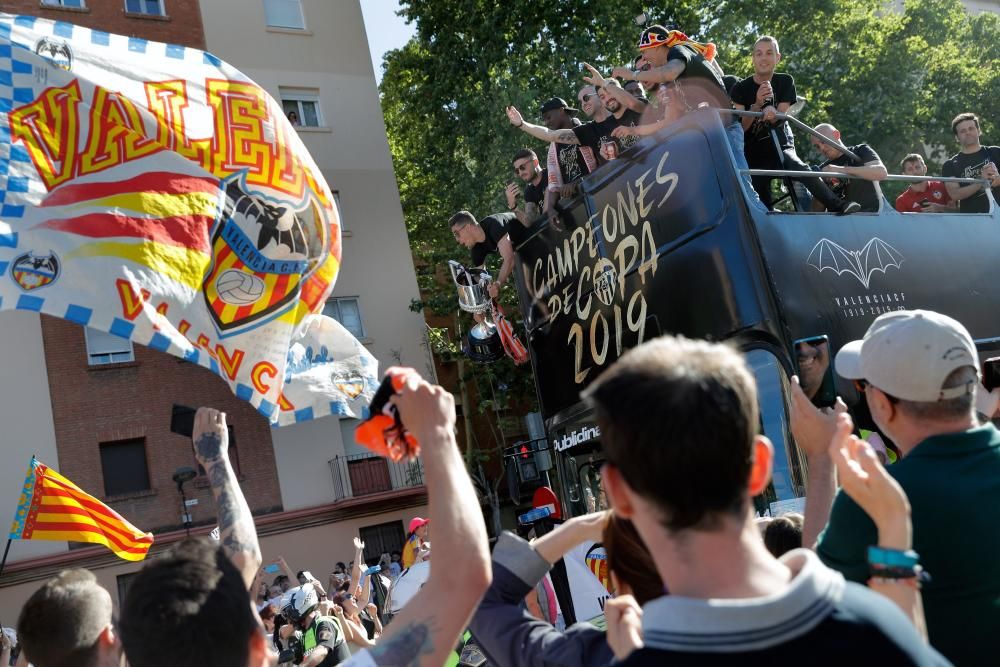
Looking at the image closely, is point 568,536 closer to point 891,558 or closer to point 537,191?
point 891,558

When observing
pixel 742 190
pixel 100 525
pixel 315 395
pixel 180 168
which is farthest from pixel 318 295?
pixel 100 525

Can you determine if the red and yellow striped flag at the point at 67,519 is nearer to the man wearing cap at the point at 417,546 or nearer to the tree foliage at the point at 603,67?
the man wearing cap at the point at 417,546

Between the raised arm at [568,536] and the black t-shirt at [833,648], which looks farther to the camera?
the raised arm at [568,536]

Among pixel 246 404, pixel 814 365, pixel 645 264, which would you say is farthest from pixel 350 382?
pixel 246 404

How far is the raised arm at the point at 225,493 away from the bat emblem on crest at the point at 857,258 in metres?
4.34

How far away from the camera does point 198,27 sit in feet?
87.9

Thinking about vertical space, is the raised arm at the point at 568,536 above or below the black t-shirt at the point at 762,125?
below

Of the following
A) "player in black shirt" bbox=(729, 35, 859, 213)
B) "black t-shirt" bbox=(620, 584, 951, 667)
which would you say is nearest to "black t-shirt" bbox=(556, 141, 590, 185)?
"player in black shirt" bbox=(729, 35, 859, 213)

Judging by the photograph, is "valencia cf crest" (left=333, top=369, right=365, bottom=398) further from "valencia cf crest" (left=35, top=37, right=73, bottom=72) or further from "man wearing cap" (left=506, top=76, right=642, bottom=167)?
"man wearing cap" (left=506, top=76, right=642, bottom=167)

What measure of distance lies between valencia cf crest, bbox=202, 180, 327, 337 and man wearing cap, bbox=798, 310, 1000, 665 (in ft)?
10.5

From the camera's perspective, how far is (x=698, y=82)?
795cm

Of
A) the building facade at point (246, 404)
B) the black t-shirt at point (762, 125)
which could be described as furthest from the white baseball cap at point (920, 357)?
the building facade at point (246, 404)

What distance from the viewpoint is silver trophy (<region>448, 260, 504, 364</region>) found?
9.55 metres

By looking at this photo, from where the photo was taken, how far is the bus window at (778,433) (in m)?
5.77
